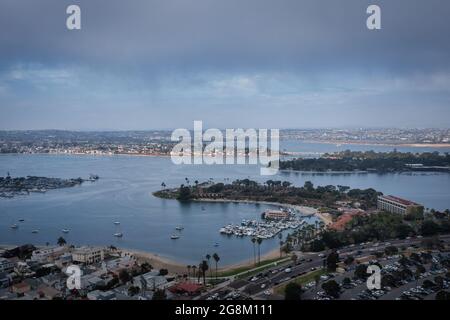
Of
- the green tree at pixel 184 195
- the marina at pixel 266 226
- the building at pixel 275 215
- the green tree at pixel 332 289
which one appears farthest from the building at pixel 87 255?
the green tree at pixel 184 195

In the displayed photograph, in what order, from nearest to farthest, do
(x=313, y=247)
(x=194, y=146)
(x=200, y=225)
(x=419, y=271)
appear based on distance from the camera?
1. (x=419, y=271)
2. (x=313, y=247)
3. (x=200, y=225)
4. (x=194, y=146)

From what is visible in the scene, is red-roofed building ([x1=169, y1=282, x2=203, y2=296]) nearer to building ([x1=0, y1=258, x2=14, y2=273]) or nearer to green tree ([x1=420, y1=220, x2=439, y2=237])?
building ([x1=0, y1=258, x2=14, y2=273])

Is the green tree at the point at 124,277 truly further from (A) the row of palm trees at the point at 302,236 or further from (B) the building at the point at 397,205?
(B) the building at the point at 397,205

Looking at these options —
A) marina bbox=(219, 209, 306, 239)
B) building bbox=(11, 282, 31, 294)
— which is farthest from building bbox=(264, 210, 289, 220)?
building bbox=(11, 282, 31, 294)

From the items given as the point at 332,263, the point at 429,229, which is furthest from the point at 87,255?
the point at 429,229
